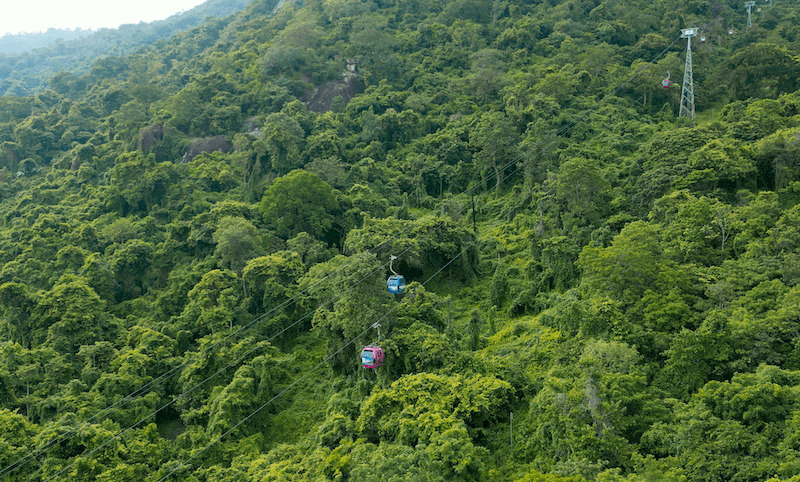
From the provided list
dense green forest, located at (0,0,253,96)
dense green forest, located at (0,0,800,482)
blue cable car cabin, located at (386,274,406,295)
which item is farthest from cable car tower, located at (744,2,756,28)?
dense green forest, located at (0,0,253,96)

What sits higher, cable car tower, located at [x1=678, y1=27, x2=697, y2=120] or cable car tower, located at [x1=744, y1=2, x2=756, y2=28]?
cable car tower, located at [x1=744, y1=2, x2=756, y2=28]

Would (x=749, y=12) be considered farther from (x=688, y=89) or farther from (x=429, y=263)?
(x=429, y=263)

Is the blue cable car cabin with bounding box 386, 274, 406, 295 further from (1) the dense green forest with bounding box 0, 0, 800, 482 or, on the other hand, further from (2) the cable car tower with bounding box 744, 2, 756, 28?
(2) the cable car tower with bounding box 744, 2, 756, 28

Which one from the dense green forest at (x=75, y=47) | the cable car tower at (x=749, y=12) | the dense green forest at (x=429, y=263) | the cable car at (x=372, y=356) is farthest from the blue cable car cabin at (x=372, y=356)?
the dense green forest at (x=75, y=47)

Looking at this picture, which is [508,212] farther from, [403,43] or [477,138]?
[403,43]

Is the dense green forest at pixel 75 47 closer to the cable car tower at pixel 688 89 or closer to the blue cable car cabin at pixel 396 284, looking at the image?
the cable car tower at pixel 688 89

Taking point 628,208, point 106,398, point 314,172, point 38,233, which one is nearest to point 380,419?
point 106,398

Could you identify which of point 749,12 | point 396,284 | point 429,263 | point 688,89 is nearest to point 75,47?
point 749,12
